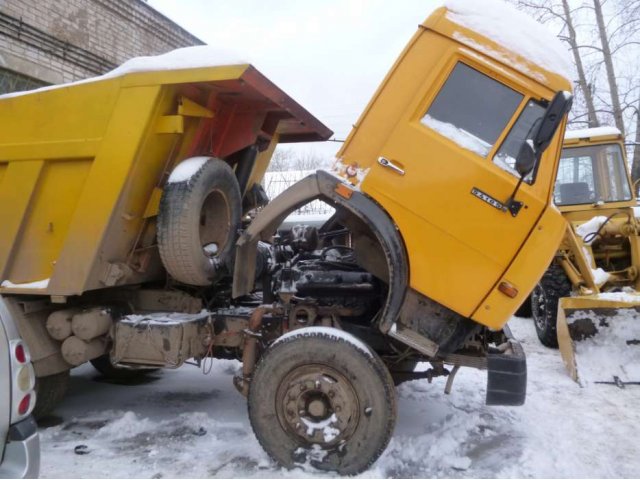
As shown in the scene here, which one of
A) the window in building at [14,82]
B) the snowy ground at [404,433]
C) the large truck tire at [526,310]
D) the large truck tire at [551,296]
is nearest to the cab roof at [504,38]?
the snowy ground at [404,433]

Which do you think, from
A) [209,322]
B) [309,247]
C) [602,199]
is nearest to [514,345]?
[309,247]

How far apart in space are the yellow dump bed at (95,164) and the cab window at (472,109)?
4.64ft

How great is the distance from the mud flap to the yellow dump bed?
2692 mm

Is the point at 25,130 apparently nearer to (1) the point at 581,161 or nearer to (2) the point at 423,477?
(2) the point at 423,477

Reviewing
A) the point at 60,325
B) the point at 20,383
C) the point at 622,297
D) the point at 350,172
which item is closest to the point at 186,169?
the point at 350,172

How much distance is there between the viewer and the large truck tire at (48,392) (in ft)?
13.7

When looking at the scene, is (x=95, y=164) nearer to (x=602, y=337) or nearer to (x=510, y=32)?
(x=510, y=32)

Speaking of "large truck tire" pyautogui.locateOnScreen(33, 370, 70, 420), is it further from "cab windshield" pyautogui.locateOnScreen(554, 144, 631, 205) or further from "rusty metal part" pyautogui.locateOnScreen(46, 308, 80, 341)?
"cab windshield" pyautogui.locateOnScreen(554, 144, 631, 205)

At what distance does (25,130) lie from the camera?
156 inches

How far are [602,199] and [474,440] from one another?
5.07 m

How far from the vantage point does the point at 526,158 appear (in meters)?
2.98

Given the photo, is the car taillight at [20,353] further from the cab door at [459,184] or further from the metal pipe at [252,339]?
the cab door at [459,184]

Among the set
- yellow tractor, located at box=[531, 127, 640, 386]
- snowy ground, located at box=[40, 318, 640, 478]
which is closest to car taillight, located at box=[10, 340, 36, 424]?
snowy ground, located at box=[40, 318, 640, 478]

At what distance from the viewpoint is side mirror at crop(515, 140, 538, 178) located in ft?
9.72
